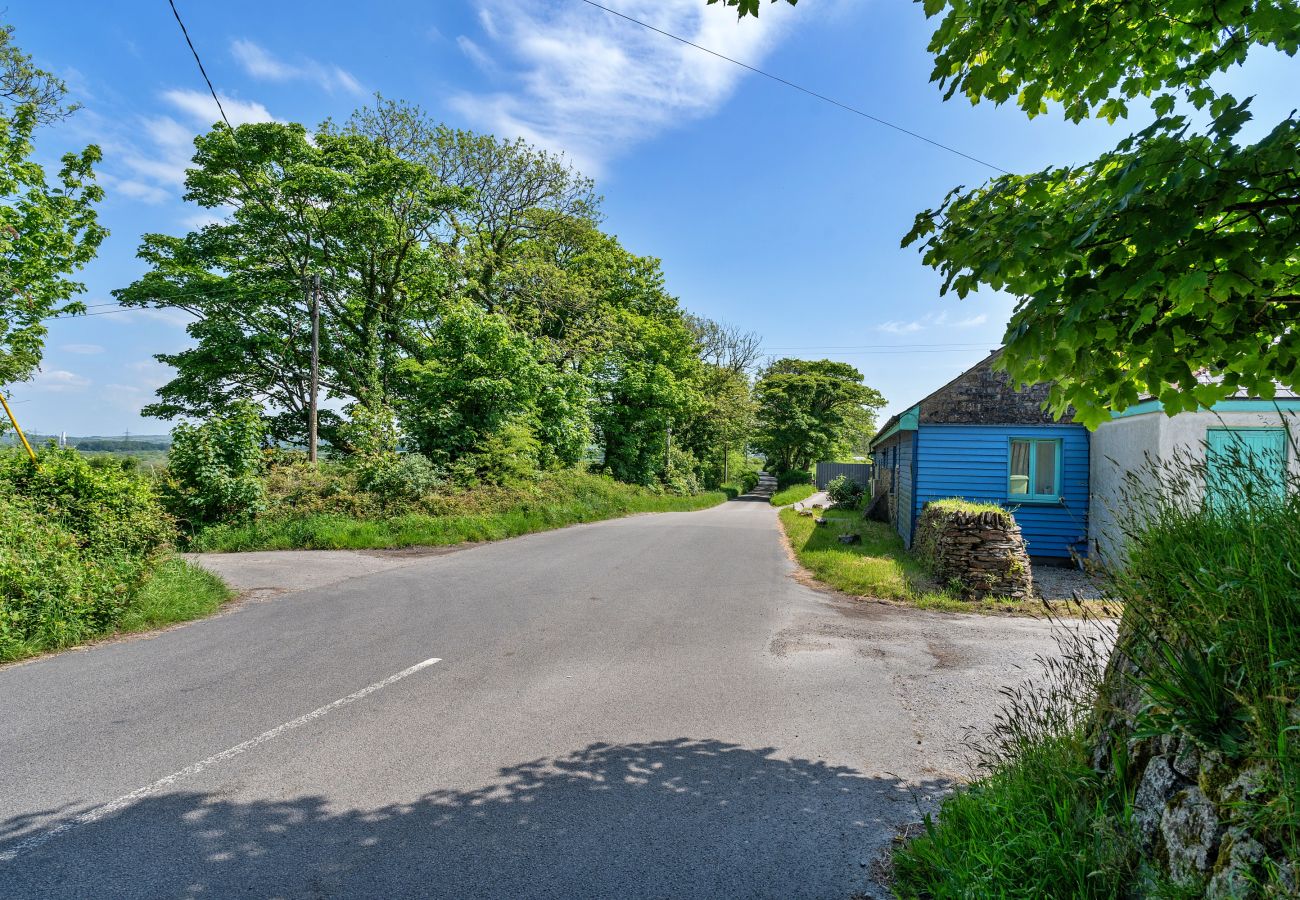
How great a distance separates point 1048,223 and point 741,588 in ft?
28.1

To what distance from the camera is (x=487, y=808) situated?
3.63 metres

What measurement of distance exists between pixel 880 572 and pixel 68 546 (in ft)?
36.8

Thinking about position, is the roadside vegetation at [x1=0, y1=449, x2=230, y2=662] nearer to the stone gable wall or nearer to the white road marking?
the white road marking

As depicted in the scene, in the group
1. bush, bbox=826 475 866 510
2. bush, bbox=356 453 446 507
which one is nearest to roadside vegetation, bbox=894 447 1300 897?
bush, bbox=356 453 446 507

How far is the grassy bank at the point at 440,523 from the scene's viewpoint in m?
14.5

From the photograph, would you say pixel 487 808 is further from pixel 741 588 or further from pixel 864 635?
pixel 741 588

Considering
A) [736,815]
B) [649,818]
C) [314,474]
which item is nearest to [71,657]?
[649,818]

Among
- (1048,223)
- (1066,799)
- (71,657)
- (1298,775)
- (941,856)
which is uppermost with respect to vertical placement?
(1048,223)

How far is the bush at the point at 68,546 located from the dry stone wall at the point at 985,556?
11179mm

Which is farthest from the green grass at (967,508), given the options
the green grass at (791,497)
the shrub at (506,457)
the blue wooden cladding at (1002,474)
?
the green grass at (791,497)

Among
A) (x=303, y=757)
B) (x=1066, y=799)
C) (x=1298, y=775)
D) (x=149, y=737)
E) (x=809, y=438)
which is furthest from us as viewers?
(x=809, y=438)

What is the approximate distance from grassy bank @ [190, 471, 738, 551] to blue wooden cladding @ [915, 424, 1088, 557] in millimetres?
10889

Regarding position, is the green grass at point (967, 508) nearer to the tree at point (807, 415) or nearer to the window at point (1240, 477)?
the window at point (1240, 477)

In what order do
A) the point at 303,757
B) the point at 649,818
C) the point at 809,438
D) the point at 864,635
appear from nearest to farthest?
the point at 649,818
the point at 303,757
the point at 864,635
the point at 809,438
